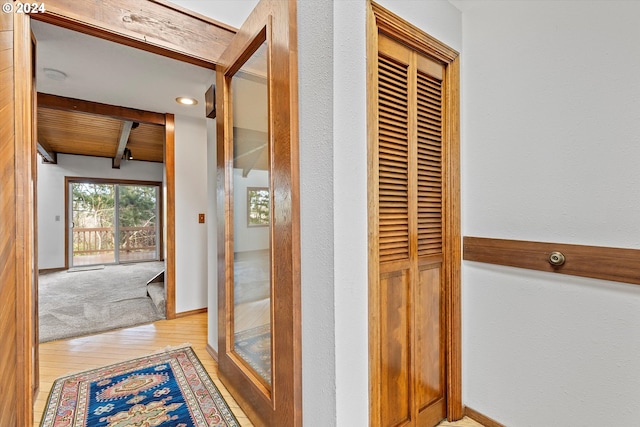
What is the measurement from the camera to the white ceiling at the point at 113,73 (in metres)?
1.91

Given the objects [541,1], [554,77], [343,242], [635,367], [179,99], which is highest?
[179,99]

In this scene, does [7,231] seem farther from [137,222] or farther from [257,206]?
[137,222]

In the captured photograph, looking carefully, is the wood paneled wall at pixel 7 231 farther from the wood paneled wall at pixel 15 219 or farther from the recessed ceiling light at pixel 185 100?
the recessed ceiling light at pixel 185 100

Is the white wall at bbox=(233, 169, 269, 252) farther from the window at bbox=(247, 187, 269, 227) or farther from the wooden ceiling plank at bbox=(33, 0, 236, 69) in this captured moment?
the wooden ceiling plank at bbox=(33, 0, 236, 69)

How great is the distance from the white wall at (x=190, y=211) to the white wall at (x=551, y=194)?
268 cm

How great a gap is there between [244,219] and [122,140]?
3.92 meters

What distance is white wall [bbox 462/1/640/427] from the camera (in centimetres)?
108

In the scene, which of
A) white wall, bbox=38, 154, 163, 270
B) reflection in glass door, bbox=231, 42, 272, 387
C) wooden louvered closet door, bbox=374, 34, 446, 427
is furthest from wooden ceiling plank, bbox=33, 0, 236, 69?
white wall, bbox=38, 154, 163, 270

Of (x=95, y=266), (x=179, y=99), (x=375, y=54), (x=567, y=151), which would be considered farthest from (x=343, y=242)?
(x=95, y=266)

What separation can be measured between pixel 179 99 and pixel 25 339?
7.40 feet

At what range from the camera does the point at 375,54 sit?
43.9 inches

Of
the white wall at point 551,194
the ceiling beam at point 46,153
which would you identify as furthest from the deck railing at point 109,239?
the white wall at point 551,194

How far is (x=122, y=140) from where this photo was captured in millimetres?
4445

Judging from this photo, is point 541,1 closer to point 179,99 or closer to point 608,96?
point 608,96
